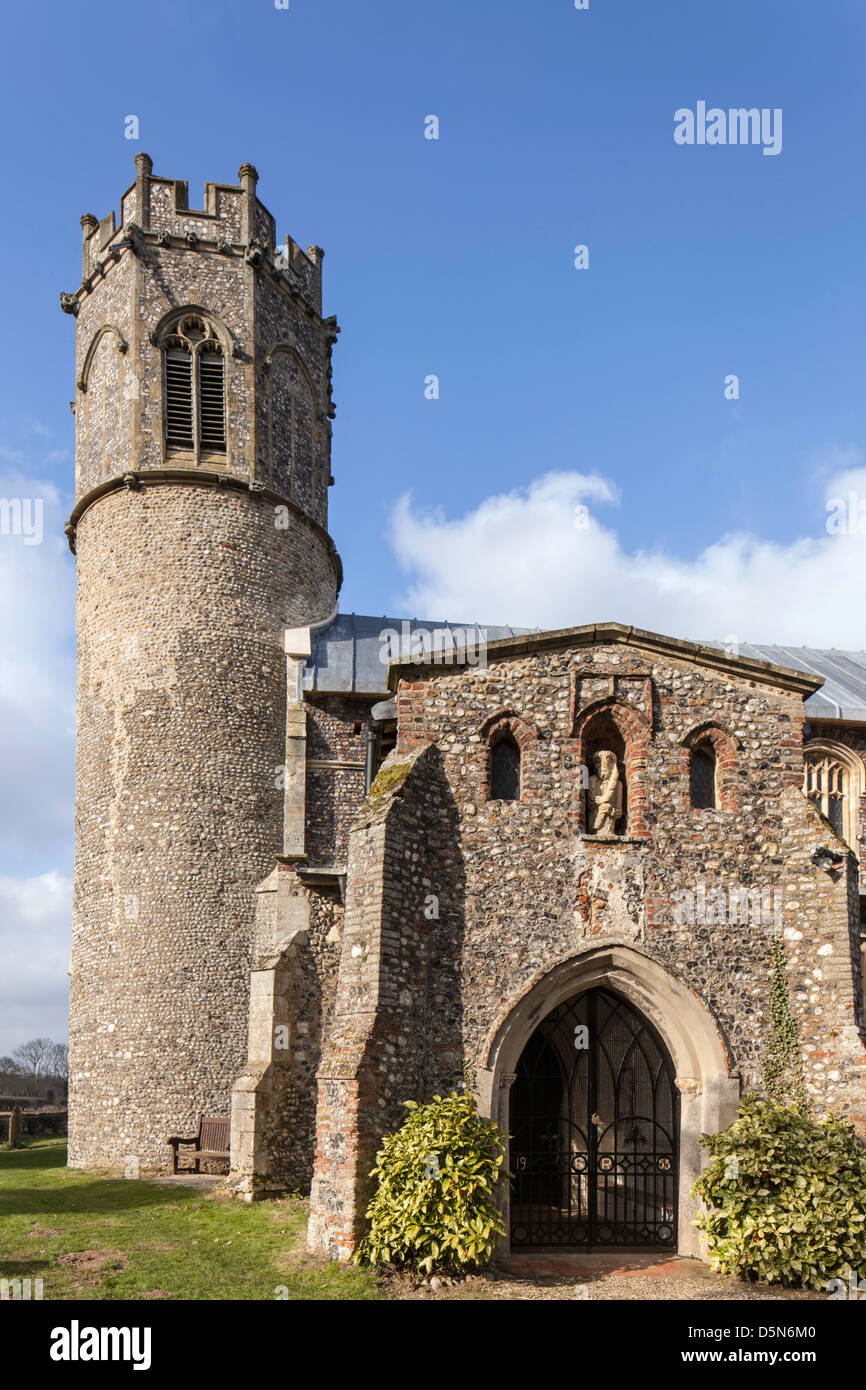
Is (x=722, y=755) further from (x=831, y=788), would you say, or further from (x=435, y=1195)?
(x=831, y=788)

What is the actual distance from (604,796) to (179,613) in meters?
11.8

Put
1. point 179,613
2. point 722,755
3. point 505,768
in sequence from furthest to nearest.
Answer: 1. point 179,613
2. point 722,755
3. point 505,768

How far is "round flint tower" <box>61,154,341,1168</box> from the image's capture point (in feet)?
67.3

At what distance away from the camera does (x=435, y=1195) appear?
35.4 ft

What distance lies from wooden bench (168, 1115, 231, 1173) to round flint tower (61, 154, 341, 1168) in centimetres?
79

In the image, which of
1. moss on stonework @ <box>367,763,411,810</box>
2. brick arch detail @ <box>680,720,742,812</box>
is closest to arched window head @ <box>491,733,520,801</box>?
moss on stonework @ <box>367,763,411,810</box>

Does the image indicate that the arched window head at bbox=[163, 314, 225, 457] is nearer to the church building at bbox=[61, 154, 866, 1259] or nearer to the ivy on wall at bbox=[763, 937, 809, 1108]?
the church building at bbox=[61, 154, 866, 1259]

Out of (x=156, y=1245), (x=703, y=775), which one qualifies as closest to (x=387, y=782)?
(x=703, y=775)

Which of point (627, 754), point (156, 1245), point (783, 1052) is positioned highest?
point (627, 754)

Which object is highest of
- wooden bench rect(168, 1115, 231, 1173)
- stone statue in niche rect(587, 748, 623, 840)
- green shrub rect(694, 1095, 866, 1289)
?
A: stone statue in niche rect(587, 748, 623, 840)

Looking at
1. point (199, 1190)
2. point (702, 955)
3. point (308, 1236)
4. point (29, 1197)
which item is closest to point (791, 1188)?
point (702, 955)

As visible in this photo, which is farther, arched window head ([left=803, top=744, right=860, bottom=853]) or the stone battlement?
the stone battlement

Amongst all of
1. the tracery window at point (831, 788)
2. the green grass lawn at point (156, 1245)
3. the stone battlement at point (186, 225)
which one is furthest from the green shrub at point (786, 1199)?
the stone battlement at point (186, 225)
